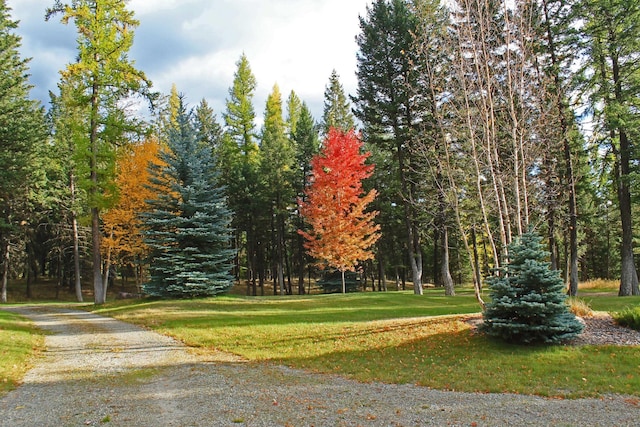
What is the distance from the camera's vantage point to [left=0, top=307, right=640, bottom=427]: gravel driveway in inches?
216

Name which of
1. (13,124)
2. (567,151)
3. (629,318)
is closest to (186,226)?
Result: (13,124)

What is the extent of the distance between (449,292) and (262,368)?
52.3 feet

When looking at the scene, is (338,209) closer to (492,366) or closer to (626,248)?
(626,248)

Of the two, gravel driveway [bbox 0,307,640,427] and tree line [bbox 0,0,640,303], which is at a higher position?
tree line [bbox 0,0,640,303]

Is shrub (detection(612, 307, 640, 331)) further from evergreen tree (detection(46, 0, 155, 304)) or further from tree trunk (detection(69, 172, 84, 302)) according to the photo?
tree trunk (detection(69, 172, 84, 302))

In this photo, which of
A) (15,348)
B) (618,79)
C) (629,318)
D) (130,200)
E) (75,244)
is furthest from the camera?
(75,244)

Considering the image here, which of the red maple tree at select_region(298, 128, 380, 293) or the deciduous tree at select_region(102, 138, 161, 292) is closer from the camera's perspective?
the red maple tree at select_region(298, 128, 380, 293)

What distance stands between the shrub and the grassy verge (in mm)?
13785

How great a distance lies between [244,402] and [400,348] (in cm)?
522

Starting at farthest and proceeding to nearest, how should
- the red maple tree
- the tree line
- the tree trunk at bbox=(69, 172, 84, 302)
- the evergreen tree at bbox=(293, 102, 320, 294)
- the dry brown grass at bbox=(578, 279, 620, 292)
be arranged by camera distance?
the evergreen tree at bbox=(293, 102, 320, 294)
the tree trunk at bbox=(69, 172, 84, 302)
the dry brown grass at bbox=(578, 279, 620, 292)
the red maple tree
the tree line

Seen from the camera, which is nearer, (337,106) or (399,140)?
(399,140)

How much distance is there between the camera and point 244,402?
6184mm

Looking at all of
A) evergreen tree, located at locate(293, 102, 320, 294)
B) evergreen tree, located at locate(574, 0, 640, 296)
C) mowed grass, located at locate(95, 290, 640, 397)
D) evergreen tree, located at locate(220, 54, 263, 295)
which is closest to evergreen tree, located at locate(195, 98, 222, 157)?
evergreen tree, located at locate(220, 54, 263, 295)

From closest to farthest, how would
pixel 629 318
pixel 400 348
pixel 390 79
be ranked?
pixel 400 348 < pixel 629 318 < pixel 390 79
